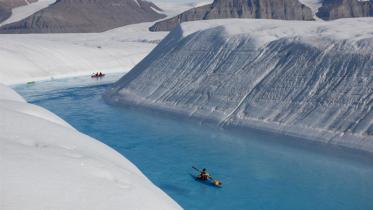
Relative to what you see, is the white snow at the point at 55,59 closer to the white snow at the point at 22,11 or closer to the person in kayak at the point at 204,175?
the person in kayak at the point at 204,175

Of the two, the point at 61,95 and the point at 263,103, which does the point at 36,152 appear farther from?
the point at 61,95

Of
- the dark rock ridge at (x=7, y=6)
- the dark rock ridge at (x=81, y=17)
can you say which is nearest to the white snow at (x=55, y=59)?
the dark rock ridge at (x=81, y=17)

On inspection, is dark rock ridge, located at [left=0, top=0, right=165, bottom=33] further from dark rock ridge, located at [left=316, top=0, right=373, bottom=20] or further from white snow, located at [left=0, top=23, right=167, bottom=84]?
dark rock ridge, located at [left=316, top=0, right=373, bottom=20]

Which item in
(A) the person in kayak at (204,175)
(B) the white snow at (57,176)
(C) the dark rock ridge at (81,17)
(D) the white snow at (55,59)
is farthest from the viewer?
(C) the dark rock ridge at (81,17)

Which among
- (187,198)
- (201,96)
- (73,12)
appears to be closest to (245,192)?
(187,198)

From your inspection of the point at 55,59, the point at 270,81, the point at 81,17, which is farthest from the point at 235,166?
the point at 81,17

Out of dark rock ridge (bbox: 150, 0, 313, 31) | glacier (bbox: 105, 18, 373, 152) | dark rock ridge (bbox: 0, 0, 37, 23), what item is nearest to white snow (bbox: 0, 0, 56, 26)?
dark rock ridge (bbox: 0, 0, 37, 23)
